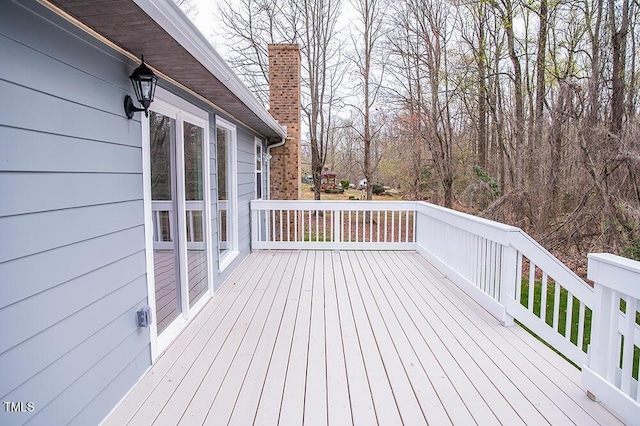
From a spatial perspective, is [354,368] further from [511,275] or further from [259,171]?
[259,171]

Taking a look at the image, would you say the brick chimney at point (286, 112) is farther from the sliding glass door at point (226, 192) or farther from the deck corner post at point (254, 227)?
the sliding glass door at point (226, 192)

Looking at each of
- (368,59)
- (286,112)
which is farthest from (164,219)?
(368,59)

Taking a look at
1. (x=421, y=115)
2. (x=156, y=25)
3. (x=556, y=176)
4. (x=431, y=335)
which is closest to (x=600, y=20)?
(x=556, y=176)

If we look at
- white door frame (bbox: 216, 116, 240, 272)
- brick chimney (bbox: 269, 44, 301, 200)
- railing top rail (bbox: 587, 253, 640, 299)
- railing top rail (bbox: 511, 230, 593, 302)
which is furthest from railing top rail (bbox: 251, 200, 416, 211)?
railing top rail (bbox: 587, 253, 640, 299)

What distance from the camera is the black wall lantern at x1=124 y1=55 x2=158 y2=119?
2.34 meters

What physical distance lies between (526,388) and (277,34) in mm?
12839

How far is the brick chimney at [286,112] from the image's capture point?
8.51 metres

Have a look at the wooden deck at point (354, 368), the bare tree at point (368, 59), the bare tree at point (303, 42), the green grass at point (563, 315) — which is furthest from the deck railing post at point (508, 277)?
the bare tree at point (303, 42)

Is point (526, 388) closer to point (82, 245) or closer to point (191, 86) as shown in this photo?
point (82, 245)

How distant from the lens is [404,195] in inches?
551

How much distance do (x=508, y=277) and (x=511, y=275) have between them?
0.03 metres

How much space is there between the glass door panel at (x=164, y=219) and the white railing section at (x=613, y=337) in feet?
9.42

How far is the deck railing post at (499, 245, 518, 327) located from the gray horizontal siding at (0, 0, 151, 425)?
2.97m

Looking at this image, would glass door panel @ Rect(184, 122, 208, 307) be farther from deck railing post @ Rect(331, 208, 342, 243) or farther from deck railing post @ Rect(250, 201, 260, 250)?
deck railing post @ Rect(331, 208, 342, 243)
